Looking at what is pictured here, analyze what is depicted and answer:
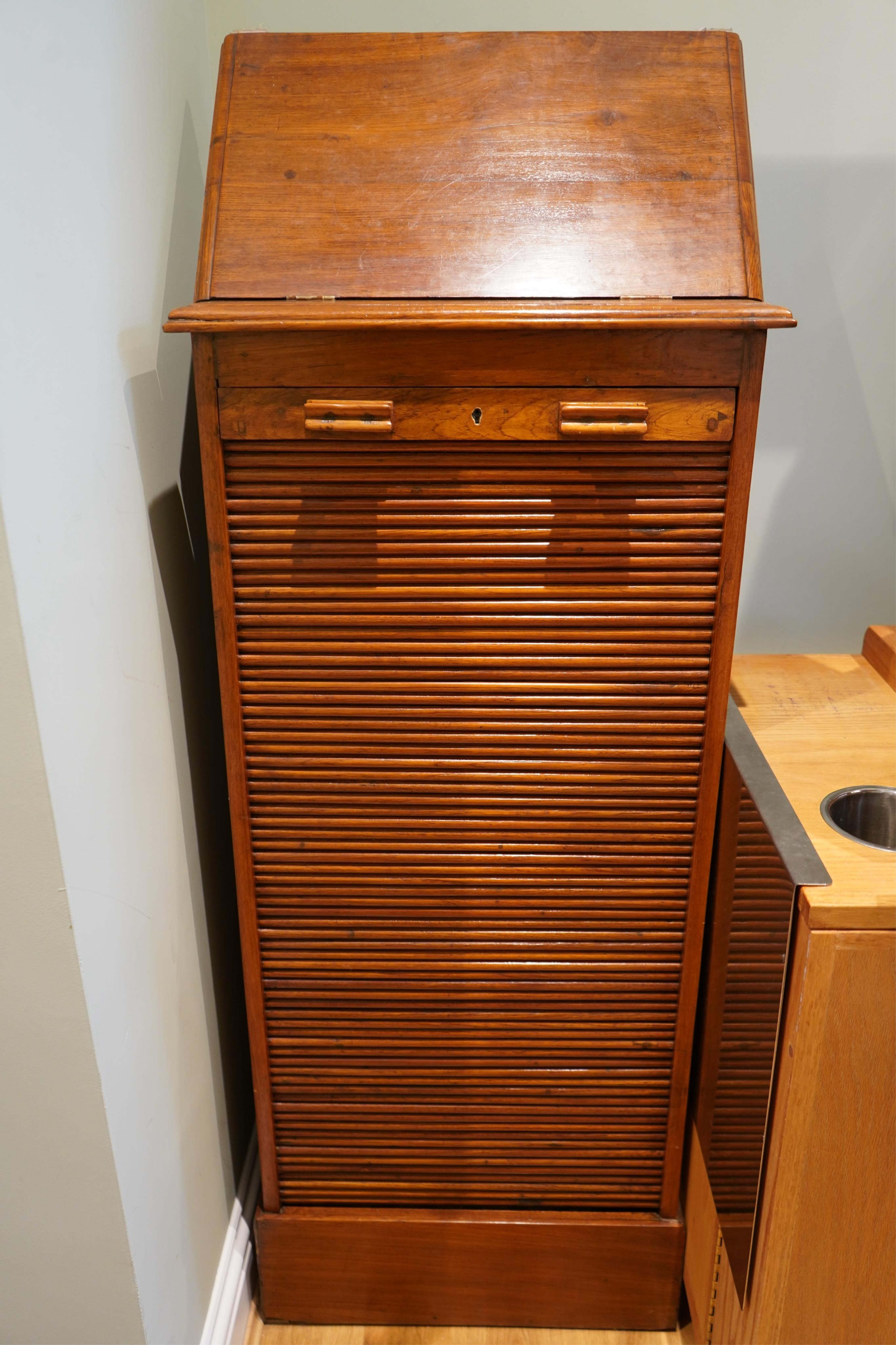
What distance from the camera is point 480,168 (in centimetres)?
113

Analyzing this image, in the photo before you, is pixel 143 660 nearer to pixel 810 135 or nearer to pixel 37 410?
pixel 37 410

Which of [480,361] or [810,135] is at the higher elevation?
[810,135]

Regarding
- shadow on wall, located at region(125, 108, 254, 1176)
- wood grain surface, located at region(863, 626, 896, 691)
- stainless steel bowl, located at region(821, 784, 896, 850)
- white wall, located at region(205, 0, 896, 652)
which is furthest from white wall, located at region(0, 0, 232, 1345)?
wood grain surface, located at region(863, 626, 896, 691)

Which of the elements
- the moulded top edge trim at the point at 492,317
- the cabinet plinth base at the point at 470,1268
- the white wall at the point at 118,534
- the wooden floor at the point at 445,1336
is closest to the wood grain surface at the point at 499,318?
the moulded top edge trim at the point at 492,317

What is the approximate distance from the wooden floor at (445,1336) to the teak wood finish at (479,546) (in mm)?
305

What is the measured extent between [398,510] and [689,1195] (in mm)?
1064

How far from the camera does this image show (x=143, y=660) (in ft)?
3.66

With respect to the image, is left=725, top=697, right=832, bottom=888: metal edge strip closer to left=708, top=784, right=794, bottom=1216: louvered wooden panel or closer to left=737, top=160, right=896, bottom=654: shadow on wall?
left=708, top=784, right=794, bottom=1216: louvered wooden panel

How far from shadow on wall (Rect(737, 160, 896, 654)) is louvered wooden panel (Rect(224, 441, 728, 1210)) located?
592 millimetres

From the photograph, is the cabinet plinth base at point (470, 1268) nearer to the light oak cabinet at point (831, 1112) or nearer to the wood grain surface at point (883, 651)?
the light oak cabinet at point (831, 1112)

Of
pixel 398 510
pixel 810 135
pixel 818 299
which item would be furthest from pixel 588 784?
pixel 810 135

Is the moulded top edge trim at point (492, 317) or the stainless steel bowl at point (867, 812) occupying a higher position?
the moulded top edge trim at point (492, 317)

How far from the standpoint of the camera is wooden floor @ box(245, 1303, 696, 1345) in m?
1.48

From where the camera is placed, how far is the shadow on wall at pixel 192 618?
120 cm
